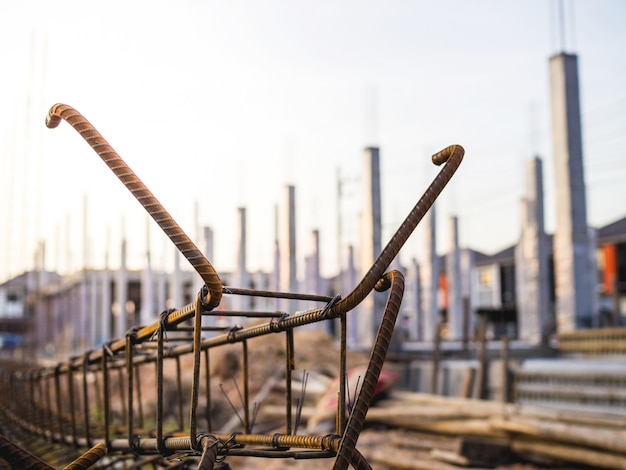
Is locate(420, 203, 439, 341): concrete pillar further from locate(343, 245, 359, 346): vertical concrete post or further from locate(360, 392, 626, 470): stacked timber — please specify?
locate(360, 392, 626, 470): stacked timber

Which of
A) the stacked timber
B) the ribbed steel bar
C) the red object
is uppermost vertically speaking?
the red object

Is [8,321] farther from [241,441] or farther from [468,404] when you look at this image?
[241,441]

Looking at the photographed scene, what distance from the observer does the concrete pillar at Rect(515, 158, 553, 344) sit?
16922 mm

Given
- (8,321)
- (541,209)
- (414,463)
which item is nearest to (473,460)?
(414,463)

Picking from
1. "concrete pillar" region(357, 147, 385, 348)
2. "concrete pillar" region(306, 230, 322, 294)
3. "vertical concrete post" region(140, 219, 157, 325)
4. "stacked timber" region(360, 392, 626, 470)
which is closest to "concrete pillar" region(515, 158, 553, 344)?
"concrete pillar" region(357, 147, 385, 348)

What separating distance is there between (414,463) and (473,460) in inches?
30.2

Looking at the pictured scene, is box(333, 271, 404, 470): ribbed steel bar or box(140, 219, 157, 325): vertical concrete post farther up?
box(140, 219, 157, 325): vertical concrete post

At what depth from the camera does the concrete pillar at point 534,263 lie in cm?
1692

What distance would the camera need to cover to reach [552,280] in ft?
118

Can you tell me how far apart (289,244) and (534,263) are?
579 cm

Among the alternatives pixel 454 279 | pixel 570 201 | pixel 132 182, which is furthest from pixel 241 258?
pixel 132 182

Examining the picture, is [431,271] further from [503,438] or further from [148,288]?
[503,438]

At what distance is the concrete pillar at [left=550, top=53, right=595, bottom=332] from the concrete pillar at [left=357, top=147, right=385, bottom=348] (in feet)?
12.0

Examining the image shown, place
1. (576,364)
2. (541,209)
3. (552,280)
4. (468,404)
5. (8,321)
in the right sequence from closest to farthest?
(468,404) < (576,364) < (541,209) < (552,280) < (8,321)
